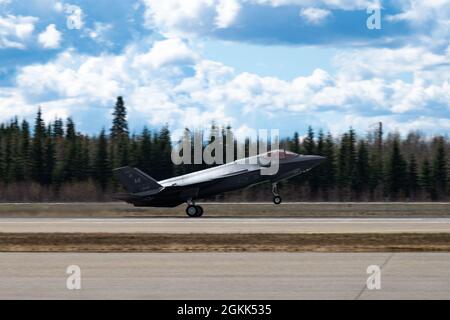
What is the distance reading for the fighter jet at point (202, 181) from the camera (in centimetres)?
4122

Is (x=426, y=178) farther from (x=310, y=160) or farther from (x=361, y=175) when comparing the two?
(x=310, y=160)

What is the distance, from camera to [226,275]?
50.4 feet

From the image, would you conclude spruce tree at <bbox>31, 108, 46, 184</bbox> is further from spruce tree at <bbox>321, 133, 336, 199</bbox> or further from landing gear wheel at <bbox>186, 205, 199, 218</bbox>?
landing gear wheel at <bbox>186, 205, 199, 218</bbox>

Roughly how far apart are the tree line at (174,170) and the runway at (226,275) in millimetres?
55907

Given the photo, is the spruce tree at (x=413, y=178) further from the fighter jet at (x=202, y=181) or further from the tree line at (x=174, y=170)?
the fighter jet at (x=202, y=181)

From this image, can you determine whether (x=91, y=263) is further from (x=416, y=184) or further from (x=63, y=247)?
(x=416, y=184)

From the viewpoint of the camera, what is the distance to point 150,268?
16.5 meters

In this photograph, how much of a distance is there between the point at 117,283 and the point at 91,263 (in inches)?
130

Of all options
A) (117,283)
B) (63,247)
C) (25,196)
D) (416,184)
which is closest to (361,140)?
(416,184)

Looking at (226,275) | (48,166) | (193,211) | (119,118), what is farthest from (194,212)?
(119,118)

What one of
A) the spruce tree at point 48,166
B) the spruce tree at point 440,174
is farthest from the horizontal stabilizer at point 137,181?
the spruce tree at point 440,174

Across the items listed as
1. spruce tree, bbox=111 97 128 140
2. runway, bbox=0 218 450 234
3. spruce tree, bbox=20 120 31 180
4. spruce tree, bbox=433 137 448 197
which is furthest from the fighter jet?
spruce tree, bbox=111 97 128 140

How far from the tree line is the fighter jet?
104 ft

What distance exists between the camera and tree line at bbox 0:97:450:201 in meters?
79.7
